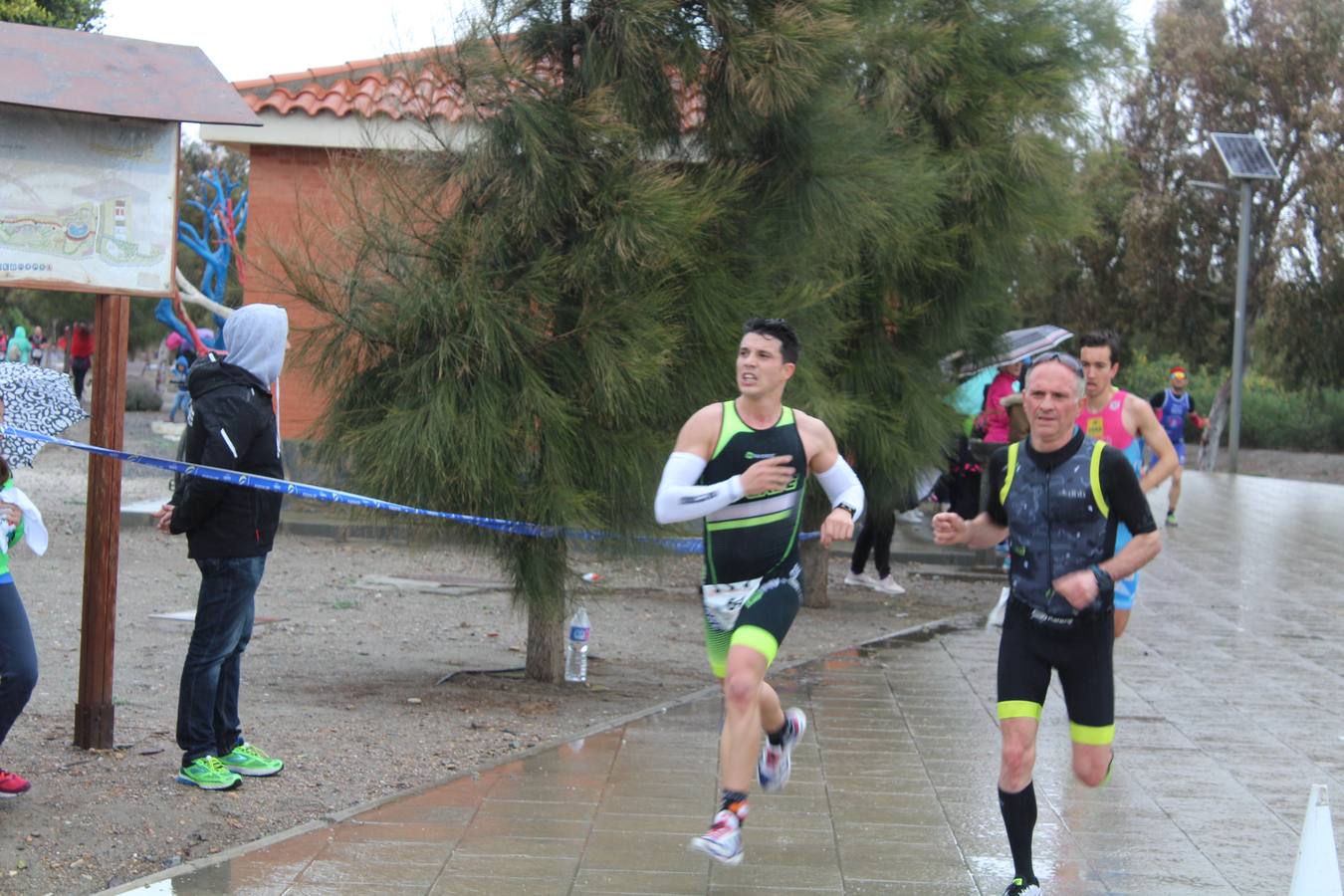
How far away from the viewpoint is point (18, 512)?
573cm

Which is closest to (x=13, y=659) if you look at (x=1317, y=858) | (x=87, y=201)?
(x=87, y=201)

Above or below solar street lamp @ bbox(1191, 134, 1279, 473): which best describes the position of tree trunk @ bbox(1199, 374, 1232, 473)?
below

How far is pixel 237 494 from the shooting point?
604cm

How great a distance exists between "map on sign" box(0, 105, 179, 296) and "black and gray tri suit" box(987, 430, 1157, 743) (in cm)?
363

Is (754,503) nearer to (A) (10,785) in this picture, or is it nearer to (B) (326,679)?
(A) (10,785)

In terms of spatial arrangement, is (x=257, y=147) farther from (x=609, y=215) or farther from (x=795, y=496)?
(x=795, y=496)

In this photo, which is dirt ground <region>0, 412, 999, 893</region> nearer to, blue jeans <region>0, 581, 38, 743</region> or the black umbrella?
blue jeans <region>0, 581, 38, 743</region>

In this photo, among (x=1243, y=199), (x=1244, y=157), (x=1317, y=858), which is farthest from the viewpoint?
(x=1244, y=157)

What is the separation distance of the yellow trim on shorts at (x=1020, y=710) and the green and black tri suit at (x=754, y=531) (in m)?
0.86

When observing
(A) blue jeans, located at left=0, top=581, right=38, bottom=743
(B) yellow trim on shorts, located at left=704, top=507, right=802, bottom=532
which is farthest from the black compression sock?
(A) blue jeans, located at left=0, top=581, right=38, bottom=743

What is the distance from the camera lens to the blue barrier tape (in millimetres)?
5879

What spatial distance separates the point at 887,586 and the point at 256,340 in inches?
365

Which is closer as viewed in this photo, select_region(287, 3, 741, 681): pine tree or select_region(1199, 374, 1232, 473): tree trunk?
select_region(287, 3, 741, 681): pine tree

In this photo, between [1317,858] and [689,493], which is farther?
[689,493]
